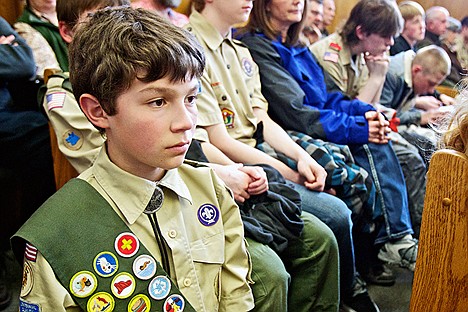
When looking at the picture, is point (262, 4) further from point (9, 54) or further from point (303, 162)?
point (9, 54)

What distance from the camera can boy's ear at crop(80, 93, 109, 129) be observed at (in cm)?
109

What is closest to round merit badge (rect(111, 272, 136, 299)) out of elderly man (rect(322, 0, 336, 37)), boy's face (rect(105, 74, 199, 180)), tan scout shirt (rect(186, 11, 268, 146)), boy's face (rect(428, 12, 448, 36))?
boy's face (rect(105, 74, 199, 180))

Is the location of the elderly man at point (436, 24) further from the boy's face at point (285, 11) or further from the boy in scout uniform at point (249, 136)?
the boy in scout uniform at point (249, 136)

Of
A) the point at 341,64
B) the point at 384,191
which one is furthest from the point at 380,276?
the point at 341,64

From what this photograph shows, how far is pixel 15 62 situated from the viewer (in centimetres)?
195

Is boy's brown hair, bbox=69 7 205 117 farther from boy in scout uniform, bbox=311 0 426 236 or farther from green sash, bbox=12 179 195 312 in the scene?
boy in scout uniform, bbox=311 0 426 236

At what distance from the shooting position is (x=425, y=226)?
35.0 inches

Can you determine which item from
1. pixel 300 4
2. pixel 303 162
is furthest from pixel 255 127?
pixel 300 4

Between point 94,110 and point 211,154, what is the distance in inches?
24.1

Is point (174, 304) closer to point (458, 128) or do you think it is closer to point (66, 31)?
point (458, 128)

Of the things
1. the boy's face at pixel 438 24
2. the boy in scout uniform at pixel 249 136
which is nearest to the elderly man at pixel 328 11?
the boy's face at pixel 438 24

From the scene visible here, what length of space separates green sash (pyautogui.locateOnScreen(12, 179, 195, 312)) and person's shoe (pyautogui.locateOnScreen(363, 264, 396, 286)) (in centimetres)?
147

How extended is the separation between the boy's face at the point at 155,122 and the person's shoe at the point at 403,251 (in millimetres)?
1442

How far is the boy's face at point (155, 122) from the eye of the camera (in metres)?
1.04
